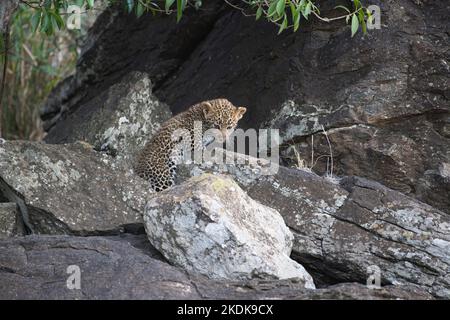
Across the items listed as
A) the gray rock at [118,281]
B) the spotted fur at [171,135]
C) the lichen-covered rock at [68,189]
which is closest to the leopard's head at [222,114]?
the spotted fur at [171,135]

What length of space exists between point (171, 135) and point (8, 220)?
2.88m

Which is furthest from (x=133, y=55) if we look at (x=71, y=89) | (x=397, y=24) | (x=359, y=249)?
(x=359, y=249)

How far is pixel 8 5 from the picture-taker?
8242 millimetres

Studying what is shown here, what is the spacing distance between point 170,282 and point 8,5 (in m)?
3.55

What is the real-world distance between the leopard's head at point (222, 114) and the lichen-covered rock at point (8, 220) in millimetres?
3180

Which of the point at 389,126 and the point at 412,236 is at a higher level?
the point at 389,126

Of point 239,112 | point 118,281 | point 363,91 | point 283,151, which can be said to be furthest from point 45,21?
point 363,91

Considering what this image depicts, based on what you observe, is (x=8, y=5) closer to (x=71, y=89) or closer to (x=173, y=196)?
(x=173, y=196)

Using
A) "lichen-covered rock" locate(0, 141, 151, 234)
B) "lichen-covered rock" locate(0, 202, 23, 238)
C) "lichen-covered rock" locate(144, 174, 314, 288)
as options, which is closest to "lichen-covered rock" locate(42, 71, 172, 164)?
"lichen-covered rock" locate(0, 141, 151, 234)

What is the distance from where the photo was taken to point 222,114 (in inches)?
416

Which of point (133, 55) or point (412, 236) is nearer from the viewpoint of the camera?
point (412, 236)
